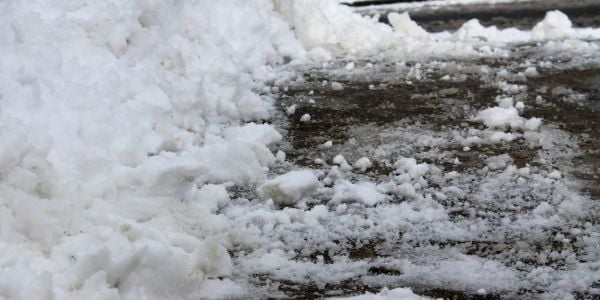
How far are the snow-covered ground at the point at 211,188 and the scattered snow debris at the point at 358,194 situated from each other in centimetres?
1

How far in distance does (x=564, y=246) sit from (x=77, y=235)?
2.22 metres

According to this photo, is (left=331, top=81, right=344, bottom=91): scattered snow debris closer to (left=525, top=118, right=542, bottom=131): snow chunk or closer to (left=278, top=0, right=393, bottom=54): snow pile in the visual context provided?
(left=278, top=0, right=393, bottom=54): snow pile

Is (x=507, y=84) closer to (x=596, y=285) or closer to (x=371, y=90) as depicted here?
(x=371, y=90)

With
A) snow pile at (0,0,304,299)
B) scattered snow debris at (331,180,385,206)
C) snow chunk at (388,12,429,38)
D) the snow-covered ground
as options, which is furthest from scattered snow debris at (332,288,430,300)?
snow chunk at (388,12,429,38)

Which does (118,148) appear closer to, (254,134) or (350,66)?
(254,134)

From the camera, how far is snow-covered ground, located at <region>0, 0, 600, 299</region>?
3.57 meters

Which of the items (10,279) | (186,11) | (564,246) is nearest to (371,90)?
(186,11)

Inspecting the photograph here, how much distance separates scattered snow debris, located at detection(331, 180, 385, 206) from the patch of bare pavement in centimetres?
9

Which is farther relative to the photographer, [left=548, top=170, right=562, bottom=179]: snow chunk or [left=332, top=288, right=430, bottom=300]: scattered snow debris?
[left=548, top=170, right=562, bottom=179]: snow chunk

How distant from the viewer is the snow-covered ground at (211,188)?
3.57m

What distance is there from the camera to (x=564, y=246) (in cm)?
395

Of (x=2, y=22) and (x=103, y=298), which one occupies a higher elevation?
(x=2, y=22)

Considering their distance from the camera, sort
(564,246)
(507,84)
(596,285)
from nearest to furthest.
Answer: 1. (596,285)
2. (564,246)
3. (507,84)

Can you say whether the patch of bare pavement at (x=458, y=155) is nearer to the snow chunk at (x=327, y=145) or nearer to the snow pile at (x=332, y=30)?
the snow chunk at (x=327, y=145)
